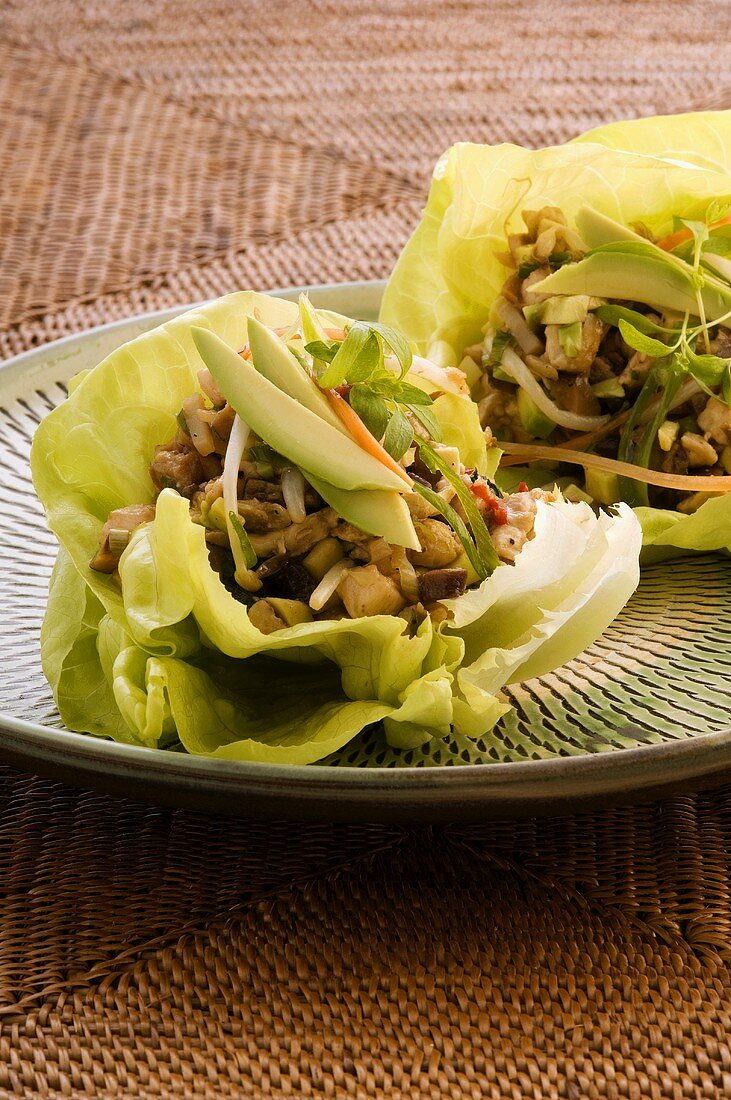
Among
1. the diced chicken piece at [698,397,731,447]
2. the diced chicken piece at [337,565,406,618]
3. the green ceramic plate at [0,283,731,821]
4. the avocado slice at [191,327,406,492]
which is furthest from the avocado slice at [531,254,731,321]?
the diced chicken piece at [337,565,406,618]

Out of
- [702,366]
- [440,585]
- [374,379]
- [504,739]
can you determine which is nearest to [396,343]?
[374,379]

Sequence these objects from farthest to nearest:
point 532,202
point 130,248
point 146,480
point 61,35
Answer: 1. point 61,35
2. point 130,248
3. point 532,202
4. point 146,480

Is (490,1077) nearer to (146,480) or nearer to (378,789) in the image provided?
(378,789)

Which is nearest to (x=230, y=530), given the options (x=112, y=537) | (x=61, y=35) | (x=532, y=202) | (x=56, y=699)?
(x=112, y=537)

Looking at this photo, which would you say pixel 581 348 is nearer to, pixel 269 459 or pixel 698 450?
pixel 698 450

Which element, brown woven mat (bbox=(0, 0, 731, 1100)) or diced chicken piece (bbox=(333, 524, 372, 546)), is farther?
diced chicken piece (bbox=(333, 524, 372, 546))

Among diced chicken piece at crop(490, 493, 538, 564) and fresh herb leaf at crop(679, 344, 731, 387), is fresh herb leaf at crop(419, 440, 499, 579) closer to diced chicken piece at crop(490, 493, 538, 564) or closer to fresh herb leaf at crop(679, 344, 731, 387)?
diced chicken piece at crop(490, 493, 538, 564)

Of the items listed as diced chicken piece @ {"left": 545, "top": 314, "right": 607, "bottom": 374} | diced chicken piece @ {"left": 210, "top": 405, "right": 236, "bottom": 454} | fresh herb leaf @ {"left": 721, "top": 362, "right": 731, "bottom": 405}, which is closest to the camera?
diced chicken piece @ {"left": 210, "top": 405, "right": 236, "bottom": 454}
